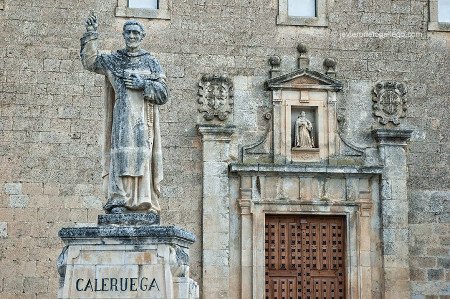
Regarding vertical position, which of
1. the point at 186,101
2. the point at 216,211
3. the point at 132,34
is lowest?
the point at 216,211

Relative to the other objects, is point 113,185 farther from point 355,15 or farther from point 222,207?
point 355,15

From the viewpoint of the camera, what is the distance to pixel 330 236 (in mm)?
17281

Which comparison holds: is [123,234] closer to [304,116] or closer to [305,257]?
[305,257]

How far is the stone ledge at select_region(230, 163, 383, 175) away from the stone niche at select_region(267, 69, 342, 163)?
0.60 feet

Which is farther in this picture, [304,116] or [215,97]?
[304,116]

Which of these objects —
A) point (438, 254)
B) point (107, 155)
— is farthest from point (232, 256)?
point (107, 155)

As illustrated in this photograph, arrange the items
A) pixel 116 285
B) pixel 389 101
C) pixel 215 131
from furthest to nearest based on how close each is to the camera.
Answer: pixel 389 101 < pixel 215 131 < pixel 116 285

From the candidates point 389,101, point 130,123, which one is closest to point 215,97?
point 389,101

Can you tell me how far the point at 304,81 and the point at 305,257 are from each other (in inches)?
122

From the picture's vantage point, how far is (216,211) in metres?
16.9

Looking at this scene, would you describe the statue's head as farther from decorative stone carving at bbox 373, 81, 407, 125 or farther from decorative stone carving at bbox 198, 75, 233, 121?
decorative stone carving at bbox 373, 81, 407, 125

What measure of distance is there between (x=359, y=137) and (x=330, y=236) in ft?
6.04

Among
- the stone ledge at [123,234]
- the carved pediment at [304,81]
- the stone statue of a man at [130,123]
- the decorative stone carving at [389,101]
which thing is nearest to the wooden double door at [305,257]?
the decorative stone carving at [389,101]

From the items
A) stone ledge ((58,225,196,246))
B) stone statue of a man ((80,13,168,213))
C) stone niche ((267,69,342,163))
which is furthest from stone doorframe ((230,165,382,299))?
stone ledge ((58,225,196,246))
